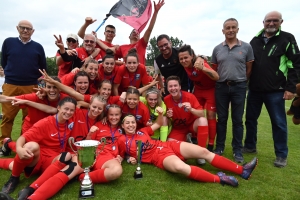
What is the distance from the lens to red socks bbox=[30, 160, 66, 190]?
120 inches

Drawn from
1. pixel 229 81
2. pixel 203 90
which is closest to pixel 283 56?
pixel 229 81

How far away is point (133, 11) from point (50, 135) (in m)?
4.85

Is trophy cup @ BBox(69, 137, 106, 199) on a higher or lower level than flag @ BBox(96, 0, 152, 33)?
lower

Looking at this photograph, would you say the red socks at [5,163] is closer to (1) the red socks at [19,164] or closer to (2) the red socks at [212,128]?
(1) the red socks at [19,164]

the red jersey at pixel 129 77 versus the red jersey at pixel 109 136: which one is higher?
the red jersey at pixel 129 77

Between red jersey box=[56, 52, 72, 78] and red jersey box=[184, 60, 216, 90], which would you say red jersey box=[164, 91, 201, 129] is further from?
red jersey box=[56, 52, 72, 78]

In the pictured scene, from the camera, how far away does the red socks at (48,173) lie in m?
3.04

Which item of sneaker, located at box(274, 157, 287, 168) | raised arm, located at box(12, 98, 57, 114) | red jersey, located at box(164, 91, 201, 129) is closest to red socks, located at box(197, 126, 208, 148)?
red jersey, located at box(164, 91, 201, 129)

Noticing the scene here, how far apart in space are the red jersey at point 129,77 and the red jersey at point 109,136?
126cm

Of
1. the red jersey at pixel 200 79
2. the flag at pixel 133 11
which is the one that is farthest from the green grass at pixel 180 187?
the flag at pixel 133 11

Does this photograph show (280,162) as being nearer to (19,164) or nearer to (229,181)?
(229,181)

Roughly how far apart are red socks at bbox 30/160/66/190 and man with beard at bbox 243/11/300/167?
372cm

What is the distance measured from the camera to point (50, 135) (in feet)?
12.0

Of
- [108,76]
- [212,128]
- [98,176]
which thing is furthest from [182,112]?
[98,176]
